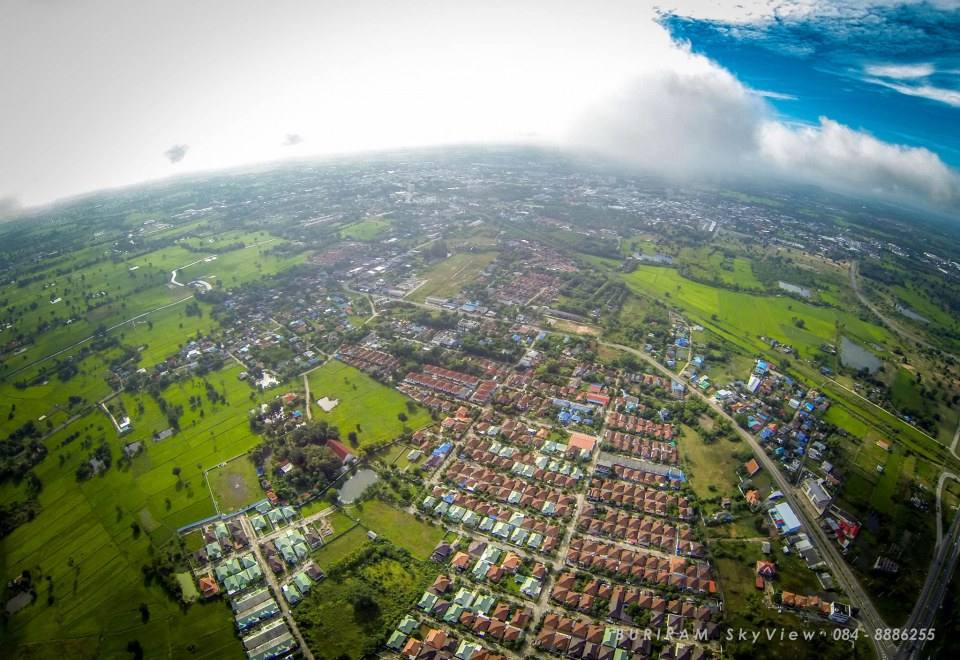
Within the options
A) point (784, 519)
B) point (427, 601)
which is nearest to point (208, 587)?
point (427, 601)

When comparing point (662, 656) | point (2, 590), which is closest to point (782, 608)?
point (662, 656)

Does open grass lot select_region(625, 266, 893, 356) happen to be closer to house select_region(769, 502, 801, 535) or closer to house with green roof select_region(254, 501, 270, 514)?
house select_region(769, 502, 801, 535)

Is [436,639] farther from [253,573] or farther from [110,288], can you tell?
[110,288]

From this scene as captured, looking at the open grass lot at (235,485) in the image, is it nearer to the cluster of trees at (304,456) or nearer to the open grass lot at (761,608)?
the cluster of trees at (304,456)

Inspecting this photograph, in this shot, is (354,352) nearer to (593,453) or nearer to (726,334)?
(593,453)

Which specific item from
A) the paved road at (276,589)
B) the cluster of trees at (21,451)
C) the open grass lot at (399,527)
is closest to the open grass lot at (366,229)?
the cluster of trees at (21,451)
